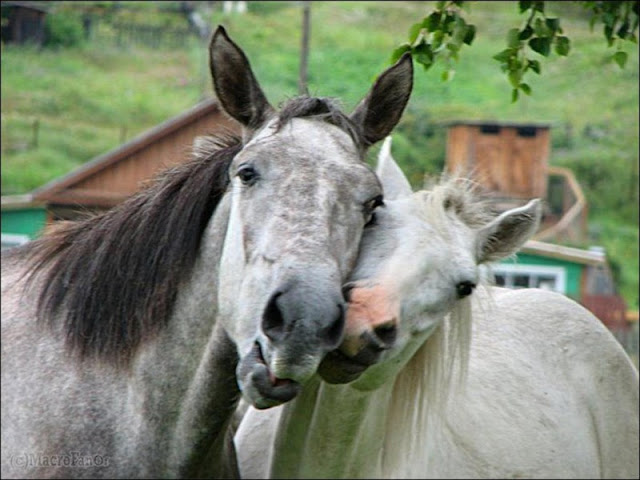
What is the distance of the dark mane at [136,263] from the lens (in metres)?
3.74

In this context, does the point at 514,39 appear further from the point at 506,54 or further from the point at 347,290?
the point at 347,290

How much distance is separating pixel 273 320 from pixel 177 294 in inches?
30.6

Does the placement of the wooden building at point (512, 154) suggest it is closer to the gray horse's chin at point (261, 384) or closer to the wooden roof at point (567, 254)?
the wooden roof at point (567, 254)

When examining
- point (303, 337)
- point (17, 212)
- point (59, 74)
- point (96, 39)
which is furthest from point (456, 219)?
point (96, 39)

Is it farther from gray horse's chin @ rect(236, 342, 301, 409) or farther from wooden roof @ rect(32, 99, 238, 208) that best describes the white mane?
wooden roof @ rect(32, 99, 238, 208)

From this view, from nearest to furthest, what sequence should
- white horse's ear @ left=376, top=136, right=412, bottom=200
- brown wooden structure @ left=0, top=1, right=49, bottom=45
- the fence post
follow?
Answer: white horse's ear @ left=376, top=136, right=412, bottom=200
brown wooden structure @ left=0, top=1, right=49, bottom=45
the fence post

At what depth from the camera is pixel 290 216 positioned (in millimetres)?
3238

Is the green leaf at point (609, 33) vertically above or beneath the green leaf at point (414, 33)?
above

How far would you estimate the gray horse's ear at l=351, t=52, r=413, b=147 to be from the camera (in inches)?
147

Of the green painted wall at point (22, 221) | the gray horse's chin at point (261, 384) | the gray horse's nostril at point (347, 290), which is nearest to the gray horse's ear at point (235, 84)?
the gray horse's nostril at point (347, 290)

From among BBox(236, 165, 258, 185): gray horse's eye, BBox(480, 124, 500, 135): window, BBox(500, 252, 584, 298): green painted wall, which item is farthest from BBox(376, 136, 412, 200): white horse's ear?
BBox(480, 124, 500, 135): window

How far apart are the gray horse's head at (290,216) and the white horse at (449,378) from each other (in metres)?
0.27

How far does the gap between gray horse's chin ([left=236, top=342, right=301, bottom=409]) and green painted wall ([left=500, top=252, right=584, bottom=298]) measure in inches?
475

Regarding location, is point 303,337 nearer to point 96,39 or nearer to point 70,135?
point 70,135
